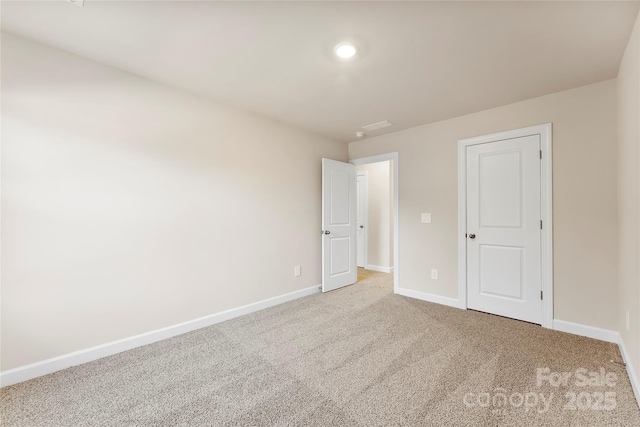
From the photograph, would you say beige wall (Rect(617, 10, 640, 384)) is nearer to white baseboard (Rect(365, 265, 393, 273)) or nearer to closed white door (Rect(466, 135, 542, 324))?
closed white door (Rect(466, 135, 542, 324))

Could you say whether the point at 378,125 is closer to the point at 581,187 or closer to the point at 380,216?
the point at 581,187

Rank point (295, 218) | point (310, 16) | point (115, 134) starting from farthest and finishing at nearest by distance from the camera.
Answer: point (295, 218), point (115, 134), point (310, 16)

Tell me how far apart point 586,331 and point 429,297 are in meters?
1.48

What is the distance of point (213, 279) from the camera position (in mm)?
2855

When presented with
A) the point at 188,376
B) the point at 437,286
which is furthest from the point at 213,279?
the point at 437,286

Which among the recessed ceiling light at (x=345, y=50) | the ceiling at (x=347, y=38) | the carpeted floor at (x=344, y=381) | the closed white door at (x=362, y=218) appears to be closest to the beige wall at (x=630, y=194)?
the ceiling at (x=347, y=38)

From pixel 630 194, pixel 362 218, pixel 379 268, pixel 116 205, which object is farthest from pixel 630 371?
pixel 362 218

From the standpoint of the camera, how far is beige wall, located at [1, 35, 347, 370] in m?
1.87

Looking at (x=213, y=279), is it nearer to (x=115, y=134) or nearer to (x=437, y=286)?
(x=115, y=134)

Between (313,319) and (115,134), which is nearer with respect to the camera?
(115,134)

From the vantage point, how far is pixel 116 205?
7.34 feet

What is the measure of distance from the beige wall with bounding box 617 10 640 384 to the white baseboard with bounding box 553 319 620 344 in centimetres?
10

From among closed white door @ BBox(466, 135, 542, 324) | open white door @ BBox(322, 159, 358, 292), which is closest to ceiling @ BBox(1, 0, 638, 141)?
closed white door @ BBox(466, 135, 542, 324)

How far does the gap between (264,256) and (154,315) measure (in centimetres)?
127
